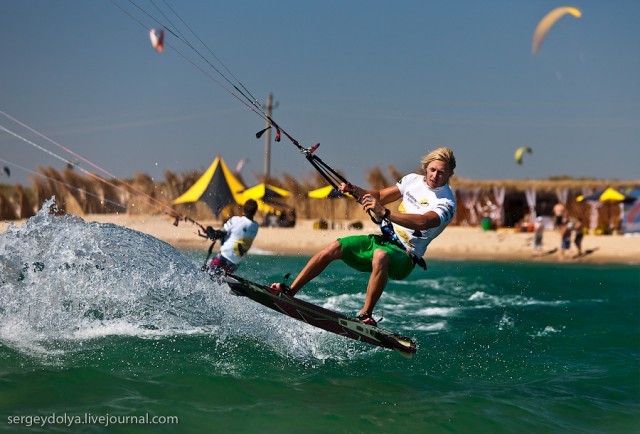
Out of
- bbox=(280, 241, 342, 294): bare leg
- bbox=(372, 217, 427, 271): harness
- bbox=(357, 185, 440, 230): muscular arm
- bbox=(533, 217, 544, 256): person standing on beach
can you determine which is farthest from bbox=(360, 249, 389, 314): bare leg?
bbox=(533, 217, 544, 256): person standing on beach

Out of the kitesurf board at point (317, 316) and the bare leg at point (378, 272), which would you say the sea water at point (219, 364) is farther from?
the bare leg at point (378, 272)

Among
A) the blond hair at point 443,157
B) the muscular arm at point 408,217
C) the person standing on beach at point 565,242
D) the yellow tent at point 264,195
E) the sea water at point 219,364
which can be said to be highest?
the yellow tent at point 264,195

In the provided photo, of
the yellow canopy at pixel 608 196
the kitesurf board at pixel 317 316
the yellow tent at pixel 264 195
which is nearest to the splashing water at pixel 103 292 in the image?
the kitesurf board at pixel 317 316

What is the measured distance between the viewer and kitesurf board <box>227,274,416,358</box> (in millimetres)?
7152

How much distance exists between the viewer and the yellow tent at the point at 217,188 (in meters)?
34.1


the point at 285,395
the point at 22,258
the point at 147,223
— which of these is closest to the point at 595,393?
the point at 285,395

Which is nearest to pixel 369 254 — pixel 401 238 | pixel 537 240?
pixel 401 238

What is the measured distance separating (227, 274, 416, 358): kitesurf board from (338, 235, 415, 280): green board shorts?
0.56m

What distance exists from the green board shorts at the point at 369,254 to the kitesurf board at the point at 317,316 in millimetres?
557

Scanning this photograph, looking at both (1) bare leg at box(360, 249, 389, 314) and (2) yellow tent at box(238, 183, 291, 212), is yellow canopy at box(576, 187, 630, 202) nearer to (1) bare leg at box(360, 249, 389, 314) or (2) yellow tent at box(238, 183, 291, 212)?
(2) yellow tent at box(238, 183, 291, 212)

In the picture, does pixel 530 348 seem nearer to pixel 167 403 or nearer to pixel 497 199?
pixel 167 403

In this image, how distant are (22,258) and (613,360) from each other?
23.9 feet

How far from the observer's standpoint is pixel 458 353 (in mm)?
9273

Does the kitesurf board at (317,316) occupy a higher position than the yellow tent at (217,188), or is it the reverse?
the yellow tent at (217,188)
